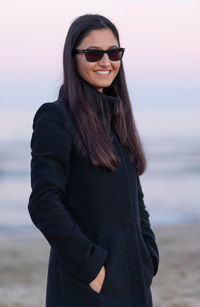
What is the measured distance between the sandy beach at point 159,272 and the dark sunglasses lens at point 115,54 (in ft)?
8.74

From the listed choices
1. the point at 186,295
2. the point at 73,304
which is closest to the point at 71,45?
the point at 73,304

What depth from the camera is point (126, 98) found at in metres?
2.43

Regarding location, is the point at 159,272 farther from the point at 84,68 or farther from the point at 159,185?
the point at 159,185

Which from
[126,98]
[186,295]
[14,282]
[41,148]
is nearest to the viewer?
[41,148]

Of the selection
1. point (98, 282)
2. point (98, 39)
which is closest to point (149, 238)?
Result: point (98, 282)

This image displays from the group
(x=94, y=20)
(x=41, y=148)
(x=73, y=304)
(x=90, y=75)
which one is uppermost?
(x=94, y=20)

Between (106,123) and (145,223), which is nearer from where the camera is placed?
(106,123)

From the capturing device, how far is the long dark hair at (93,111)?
2135 millimetres

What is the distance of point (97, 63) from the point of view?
2.22 meters

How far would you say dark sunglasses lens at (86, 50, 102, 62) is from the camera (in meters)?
2.21

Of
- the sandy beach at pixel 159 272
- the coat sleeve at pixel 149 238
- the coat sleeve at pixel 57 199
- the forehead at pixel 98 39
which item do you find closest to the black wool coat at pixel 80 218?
the coat sleeve at pixel 57 199

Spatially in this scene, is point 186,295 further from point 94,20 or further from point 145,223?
point 94,20

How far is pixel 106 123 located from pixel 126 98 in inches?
8.8

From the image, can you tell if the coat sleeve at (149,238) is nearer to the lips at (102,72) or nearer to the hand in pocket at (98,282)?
the hand in pocket at (98,282)
